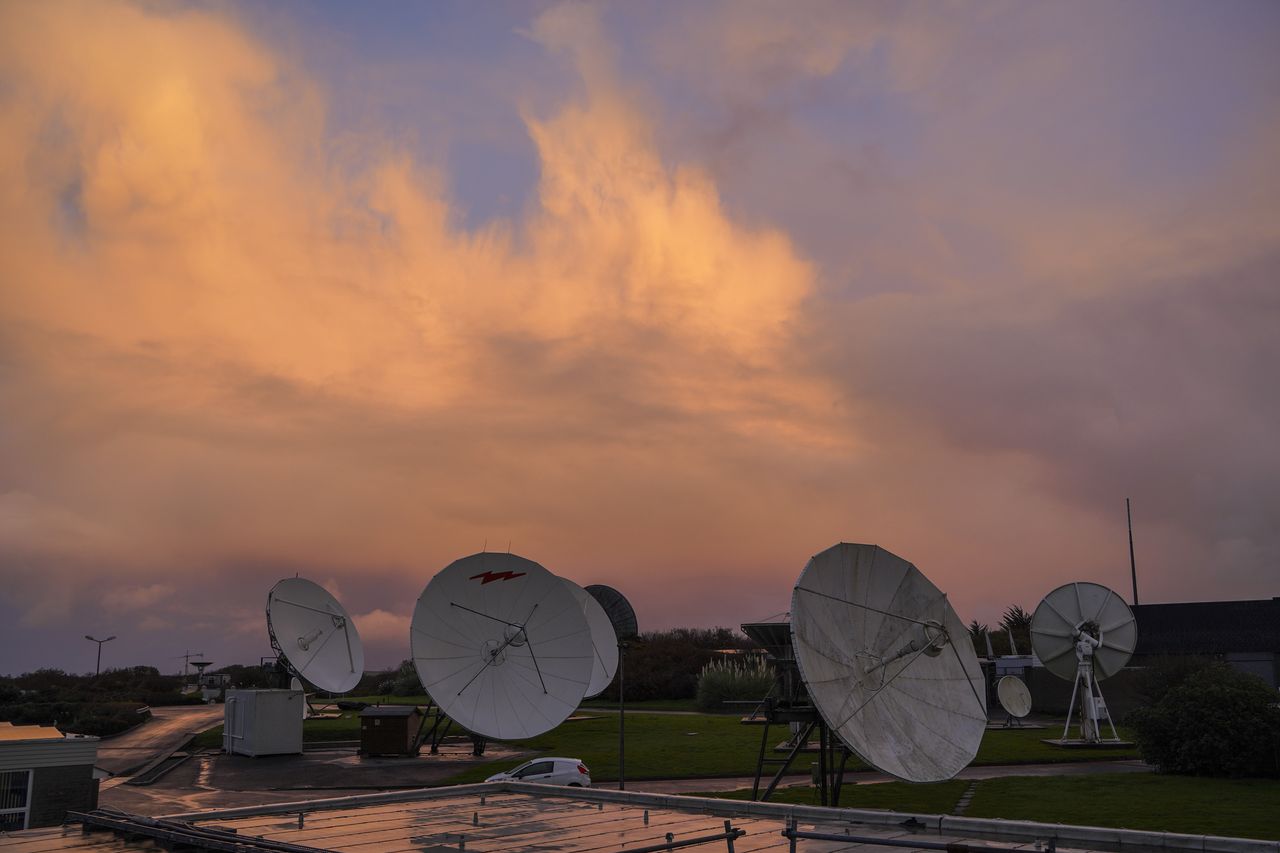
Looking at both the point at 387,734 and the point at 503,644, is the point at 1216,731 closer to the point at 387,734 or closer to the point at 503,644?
the point at 503,644

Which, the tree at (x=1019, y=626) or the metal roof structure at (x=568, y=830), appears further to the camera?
the tree at (x=1019, y=626)

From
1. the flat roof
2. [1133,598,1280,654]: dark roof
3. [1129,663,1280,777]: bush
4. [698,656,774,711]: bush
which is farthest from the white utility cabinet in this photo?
[1133,598,1280,654]: dark roof

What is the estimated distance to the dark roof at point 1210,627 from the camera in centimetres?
7712

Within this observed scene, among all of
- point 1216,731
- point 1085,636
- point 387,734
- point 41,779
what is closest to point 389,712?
point 387,734

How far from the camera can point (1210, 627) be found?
80562 millimetres

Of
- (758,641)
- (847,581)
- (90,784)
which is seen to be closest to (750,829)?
(847,581)

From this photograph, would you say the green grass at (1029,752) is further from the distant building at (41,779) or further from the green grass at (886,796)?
the distant building at (41,779)

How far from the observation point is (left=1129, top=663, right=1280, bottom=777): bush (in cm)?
4009

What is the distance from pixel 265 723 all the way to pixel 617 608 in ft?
98.9

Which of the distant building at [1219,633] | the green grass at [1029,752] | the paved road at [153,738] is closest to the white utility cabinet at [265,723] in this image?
the paved road at [153,738]

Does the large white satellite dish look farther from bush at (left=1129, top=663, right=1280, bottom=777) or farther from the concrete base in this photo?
bush at (left=1129, top=663, right=1280, bottom=777)

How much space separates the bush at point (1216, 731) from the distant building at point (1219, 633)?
35.4m

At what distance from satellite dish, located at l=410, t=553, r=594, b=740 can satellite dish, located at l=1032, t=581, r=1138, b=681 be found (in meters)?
24.9

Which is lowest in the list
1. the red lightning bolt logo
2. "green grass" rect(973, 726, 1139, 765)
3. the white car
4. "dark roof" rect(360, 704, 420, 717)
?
"green grass" rect(973, 726, 1139, 765)
